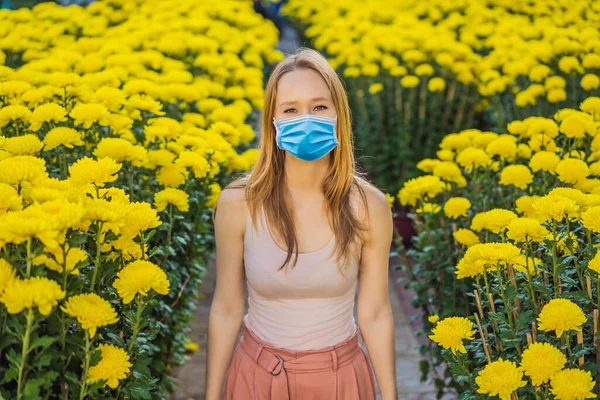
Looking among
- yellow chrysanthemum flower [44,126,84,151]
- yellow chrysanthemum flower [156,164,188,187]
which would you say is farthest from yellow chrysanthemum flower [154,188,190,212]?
yellow chrysanthemum flower [44,126,84,151]

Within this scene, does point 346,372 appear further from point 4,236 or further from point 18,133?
point 18,133

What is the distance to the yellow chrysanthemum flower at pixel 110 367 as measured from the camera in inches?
75.7

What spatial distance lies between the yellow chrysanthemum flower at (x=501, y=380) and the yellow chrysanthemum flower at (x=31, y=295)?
3.37ft

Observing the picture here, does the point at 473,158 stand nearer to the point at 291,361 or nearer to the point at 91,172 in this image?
the point at 291,361

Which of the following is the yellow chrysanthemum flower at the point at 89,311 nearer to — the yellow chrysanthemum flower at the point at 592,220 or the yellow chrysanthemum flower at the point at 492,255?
the yellow chrysanthemum flower at the point at 492,255

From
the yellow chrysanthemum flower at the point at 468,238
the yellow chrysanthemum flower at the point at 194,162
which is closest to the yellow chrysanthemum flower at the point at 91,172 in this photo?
the yellow chrysanthemum flower at the point at 194,162

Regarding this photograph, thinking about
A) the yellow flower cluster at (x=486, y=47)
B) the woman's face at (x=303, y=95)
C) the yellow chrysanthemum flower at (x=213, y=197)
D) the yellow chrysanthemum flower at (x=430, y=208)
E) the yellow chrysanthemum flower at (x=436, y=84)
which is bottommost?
the yellow chrysanthemum flower at (x=436, y=84)

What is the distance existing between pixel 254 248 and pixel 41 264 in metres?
0.84

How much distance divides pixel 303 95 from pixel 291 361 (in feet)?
2.61

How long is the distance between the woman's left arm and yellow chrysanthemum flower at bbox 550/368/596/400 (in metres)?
0.67

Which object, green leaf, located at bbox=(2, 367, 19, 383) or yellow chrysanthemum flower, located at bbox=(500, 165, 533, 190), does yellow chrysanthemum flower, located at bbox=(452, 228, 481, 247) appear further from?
green leaf, located at bbox=(2, 367, 19, 383)

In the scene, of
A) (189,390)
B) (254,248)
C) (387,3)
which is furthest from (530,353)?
(387,3)

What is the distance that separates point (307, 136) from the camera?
8.16 feet

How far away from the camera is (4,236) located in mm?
1743
